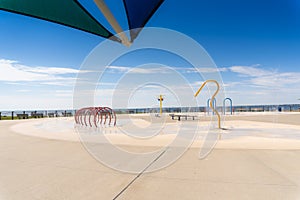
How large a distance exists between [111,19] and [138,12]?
20.5 inches

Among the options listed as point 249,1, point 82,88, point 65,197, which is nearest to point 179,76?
point 249,1

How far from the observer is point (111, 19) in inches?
120

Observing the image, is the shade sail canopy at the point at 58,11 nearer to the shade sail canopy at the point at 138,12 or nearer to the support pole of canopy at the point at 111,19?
the support pole of canopy at the point at 111,19

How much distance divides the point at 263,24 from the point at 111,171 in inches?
662

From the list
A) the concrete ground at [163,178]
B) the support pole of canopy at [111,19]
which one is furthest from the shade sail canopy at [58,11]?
the concrete ground at [163,178]

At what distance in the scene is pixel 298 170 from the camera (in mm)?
3488

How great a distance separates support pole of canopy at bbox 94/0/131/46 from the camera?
103 inches

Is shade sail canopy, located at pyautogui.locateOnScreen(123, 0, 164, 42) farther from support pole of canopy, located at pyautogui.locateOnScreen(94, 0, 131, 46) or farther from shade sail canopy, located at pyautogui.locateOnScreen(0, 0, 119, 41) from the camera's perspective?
shade sail canopy, located at pyautogui.locateOnScreen(0, 0, 119, 41)

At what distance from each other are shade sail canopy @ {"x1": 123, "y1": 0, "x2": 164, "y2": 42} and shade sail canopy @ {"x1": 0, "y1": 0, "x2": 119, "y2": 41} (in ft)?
1.89

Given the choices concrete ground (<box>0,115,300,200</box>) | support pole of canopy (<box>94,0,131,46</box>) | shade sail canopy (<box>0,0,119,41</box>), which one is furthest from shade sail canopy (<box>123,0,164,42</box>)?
concrete ground (<box>0,115,300,200</box>)

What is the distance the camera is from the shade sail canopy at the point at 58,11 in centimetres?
245

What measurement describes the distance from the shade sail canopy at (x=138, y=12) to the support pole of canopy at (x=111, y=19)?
181 mm

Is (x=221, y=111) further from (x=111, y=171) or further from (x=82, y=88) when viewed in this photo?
(x=111, y=171)

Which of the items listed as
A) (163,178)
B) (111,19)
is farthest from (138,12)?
(163,178)
